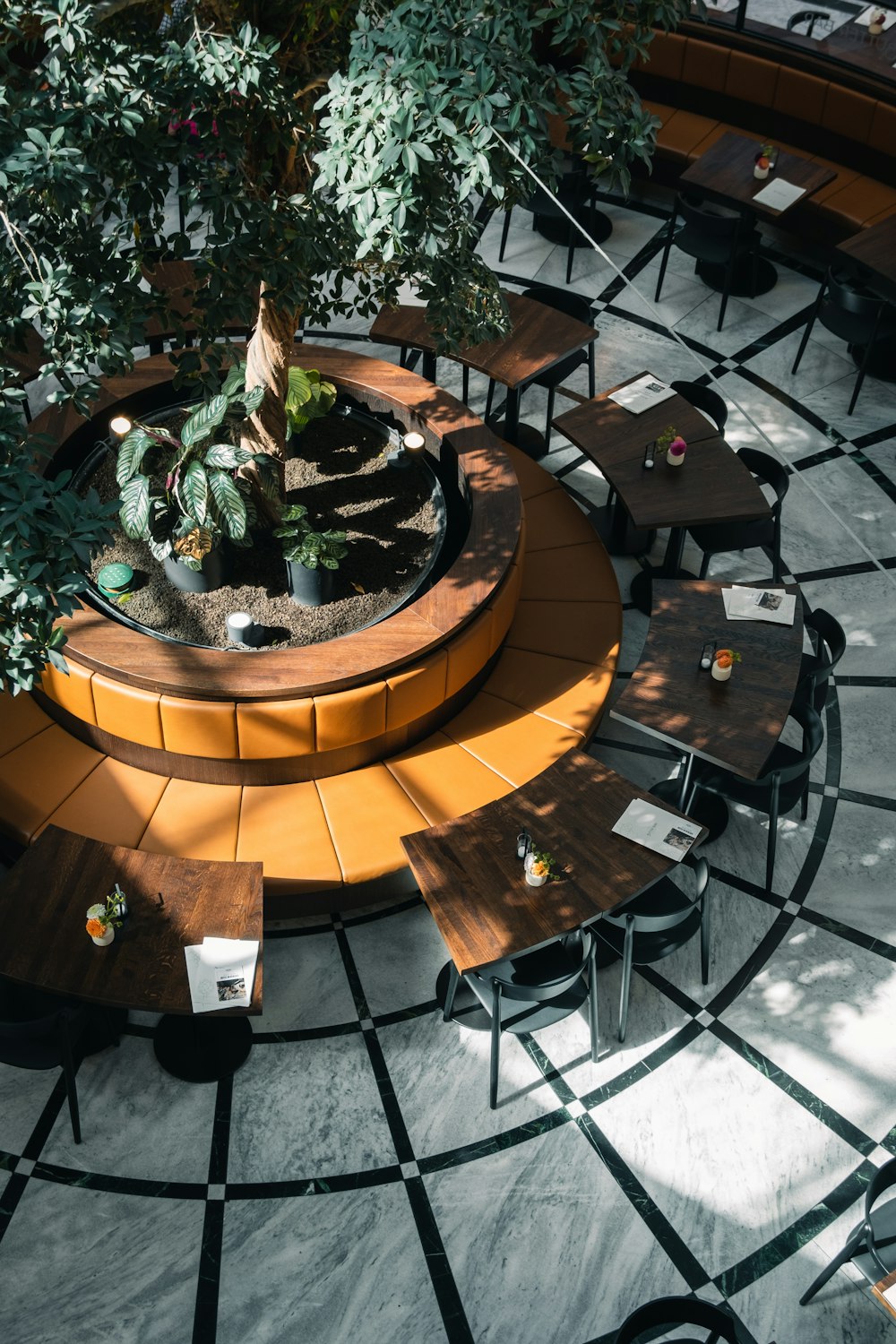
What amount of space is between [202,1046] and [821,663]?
3.29 metres

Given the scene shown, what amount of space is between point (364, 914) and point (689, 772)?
1577 mm

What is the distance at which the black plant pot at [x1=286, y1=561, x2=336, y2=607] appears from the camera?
223 inches

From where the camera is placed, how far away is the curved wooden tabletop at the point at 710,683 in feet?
16.9

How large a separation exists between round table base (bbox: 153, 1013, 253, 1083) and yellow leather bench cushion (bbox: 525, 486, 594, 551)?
298 cm

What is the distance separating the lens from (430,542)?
624cm

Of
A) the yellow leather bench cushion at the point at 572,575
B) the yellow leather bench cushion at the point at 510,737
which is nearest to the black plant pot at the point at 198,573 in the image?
the yellow leather bench cushion at the point at 510,737

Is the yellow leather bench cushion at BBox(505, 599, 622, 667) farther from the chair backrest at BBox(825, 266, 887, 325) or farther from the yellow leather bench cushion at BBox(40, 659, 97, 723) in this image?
the chair backrest at BBox(825, 266, 887, 325)

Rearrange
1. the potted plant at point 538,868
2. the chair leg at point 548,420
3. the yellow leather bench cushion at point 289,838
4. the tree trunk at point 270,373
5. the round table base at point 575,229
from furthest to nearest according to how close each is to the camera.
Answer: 1. the round table base at point 575,229
2. the chair leg at point 548,420
3. the tree trunk at point 270,373
4. the yellow leather bench cushion at point 289,838
5. the potted plant at point 538,868

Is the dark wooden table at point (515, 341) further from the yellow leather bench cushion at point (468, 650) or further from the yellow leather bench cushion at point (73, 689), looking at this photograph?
the yellow leather bench cushion at point (73, 689)

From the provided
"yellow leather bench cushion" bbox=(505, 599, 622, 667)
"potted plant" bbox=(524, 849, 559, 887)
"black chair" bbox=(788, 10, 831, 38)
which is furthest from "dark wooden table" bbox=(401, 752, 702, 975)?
"black chair" bbox=(788, 10, 831, 38)

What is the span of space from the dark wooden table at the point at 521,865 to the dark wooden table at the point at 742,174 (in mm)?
4660

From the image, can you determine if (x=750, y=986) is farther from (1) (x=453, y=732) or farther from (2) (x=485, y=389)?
(2) (x=485, y=389)

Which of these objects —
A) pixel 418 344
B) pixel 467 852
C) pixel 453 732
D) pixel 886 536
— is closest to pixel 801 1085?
pixel 467 852

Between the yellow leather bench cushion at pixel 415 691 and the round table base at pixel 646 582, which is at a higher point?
the yellow leather bench cushion at pixel 415 691
